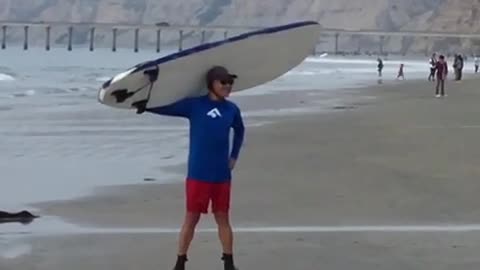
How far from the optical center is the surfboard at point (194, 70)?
6074mm

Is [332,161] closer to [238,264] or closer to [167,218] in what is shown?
[167,218]

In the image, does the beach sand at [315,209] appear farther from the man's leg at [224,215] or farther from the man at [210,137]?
the man at [210,137]

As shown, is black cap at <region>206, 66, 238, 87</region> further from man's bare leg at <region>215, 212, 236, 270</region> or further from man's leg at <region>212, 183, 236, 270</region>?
man's bare leg at <region>215, 212, 236, 270</region>

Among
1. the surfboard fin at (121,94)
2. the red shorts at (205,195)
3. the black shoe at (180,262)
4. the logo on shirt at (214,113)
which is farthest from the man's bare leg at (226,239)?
the surfboard fin at (121,94)

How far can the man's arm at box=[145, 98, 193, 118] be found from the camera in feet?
20.0

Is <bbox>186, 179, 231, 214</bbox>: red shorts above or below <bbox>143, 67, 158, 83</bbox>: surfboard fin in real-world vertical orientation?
below

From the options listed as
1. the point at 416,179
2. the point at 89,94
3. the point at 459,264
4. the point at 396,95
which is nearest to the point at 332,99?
the point at 396,95

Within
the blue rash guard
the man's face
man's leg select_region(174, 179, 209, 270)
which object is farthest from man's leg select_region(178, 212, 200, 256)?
the man's face

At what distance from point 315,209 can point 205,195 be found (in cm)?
329

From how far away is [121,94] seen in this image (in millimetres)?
6059

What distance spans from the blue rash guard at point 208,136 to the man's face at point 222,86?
0.06 m

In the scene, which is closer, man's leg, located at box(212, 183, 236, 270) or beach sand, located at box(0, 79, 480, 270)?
man's leg, located at box(212, 183, 236, 270)

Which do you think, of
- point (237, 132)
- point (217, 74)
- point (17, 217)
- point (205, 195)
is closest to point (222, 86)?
point (217, 74)

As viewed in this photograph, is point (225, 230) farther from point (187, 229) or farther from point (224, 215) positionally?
point (187, 229)
